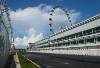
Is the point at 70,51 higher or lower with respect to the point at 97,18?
lower

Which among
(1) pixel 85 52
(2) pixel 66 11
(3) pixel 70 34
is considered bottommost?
(1) pixel 85 52

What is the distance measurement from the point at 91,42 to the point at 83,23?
19464 millimetres

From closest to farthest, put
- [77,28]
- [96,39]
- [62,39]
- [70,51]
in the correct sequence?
[96,39] → [70,51] → [77,28] → [62,39]

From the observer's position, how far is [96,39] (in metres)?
123

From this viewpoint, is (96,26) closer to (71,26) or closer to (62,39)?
(71,26)

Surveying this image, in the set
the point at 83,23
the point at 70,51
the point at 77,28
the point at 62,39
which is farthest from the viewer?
the point at 62,39

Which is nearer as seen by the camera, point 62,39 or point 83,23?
point 83,23

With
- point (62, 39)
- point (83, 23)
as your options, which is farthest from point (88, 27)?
point (62, 39)

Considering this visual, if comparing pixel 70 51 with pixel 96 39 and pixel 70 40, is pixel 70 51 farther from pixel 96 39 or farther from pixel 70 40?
pixel 70 40

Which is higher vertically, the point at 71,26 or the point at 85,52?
the point at 71,26

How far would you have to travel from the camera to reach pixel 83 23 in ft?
477

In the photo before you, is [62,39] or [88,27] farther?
[62,39]

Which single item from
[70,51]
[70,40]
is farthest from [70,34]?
[70,51]

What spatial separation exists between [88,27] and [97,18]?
42.3ft
